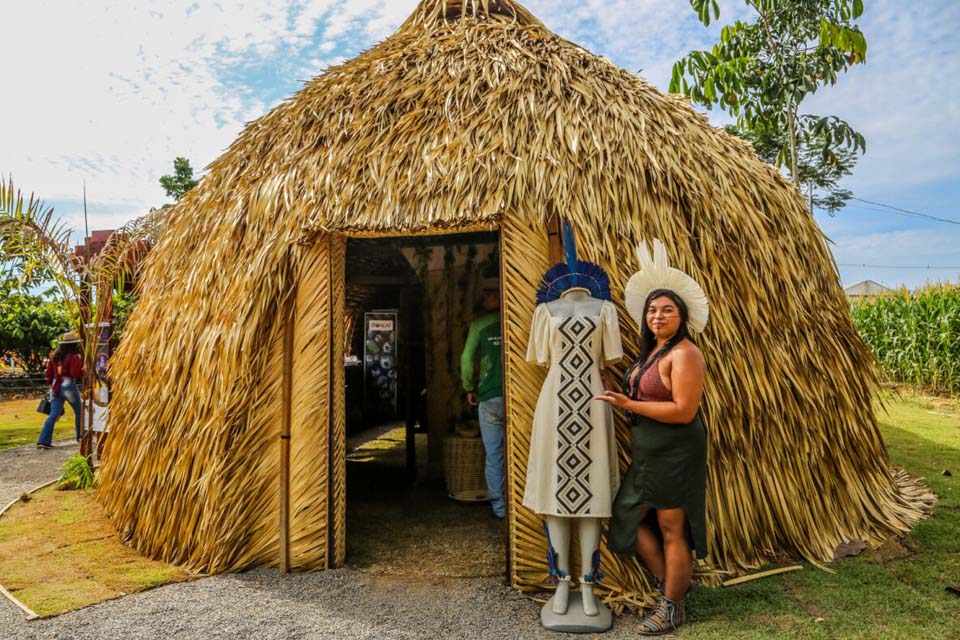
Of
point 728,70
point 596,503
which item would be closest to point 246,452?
point 596,503

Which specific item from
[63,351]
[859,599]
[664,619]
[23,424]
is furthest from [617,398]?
[23,424]

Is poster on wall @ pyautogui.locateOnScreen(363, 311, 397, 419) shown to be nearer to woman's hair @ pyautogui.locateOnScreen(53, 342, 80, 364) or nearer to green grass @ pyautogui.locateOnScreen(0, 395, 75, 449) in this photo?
woman's hair @ pyautogui.locateOnScreen(53, 342, 80, 364)

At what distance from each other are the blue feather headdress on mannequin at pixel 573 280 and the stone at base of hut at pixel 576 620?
162cm

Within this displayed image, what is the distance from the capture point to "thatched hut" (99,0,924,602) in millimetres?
4020

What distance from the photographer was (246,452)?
4.21 metres

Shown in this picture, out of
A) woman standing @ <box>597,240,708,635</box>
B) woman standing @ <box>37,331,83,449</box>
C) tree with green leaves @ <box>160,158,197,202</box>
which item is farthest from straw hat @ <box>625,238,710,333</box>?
tree with green leaves @ <box>160,158,197,202</box>

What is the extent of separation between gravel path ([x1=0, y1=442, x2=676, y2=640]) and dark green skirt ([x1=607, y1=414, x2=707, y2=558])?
0.54 meters

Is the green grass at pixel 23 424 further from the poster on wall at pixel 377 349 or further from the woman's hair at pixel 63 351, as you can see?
the poster on wall at pixel 377 349

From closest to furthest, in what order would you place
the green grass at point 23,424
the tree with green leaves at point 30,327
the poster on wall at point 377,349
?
the green grass at point 23,424
the poster on wall at point 377,349
the tree with green leaves at point 30,327

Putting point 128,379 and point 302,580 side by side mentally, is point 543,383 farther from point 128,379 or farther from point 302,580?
point 128,379

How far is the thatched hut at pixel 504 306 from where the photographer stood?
158 inches

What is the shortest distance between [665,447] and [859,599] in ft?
4.95

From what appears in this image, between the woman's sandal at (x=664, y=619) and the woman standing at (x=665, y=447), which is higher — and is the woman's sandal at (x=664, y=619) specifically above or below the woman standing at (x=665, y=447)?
below

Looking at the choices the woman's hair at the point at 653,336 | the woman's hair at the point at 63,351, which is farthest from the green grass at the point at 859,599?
the woman's hair at the point at 63,351
